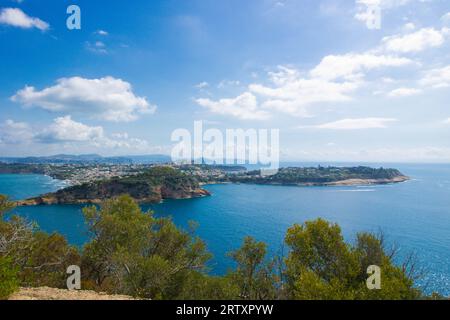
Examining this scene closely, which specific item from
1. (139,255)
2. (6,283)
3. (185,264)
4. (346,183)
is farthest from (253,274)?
(346,183)

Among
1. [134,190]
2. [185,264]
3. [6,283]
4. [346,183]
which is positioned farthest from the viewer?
[346,183]

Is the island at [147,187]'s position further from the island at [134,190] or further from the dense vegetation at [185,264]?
the dense vegetation at [185,264]

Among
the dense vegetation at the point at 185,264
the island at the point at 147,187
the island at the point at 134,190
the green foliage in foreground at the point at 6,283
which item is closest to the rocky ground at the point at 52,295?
the green foliage in foreground at the point at 6,283

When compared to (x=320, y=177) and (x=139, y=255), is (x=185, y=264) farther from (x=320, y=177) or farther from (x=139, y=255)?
(x=320, y=177)

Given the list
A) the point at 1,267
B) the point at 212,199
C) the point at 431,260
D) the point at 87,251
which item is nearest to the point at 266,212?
the point at 212,199

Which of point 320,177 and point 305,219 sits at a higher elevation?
point 320,177

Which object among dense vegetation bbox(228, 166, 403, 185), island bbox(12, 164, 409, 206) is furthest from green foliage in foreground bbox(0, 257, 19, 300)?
dense vegetation bbox(228, 166, 403, 185)
